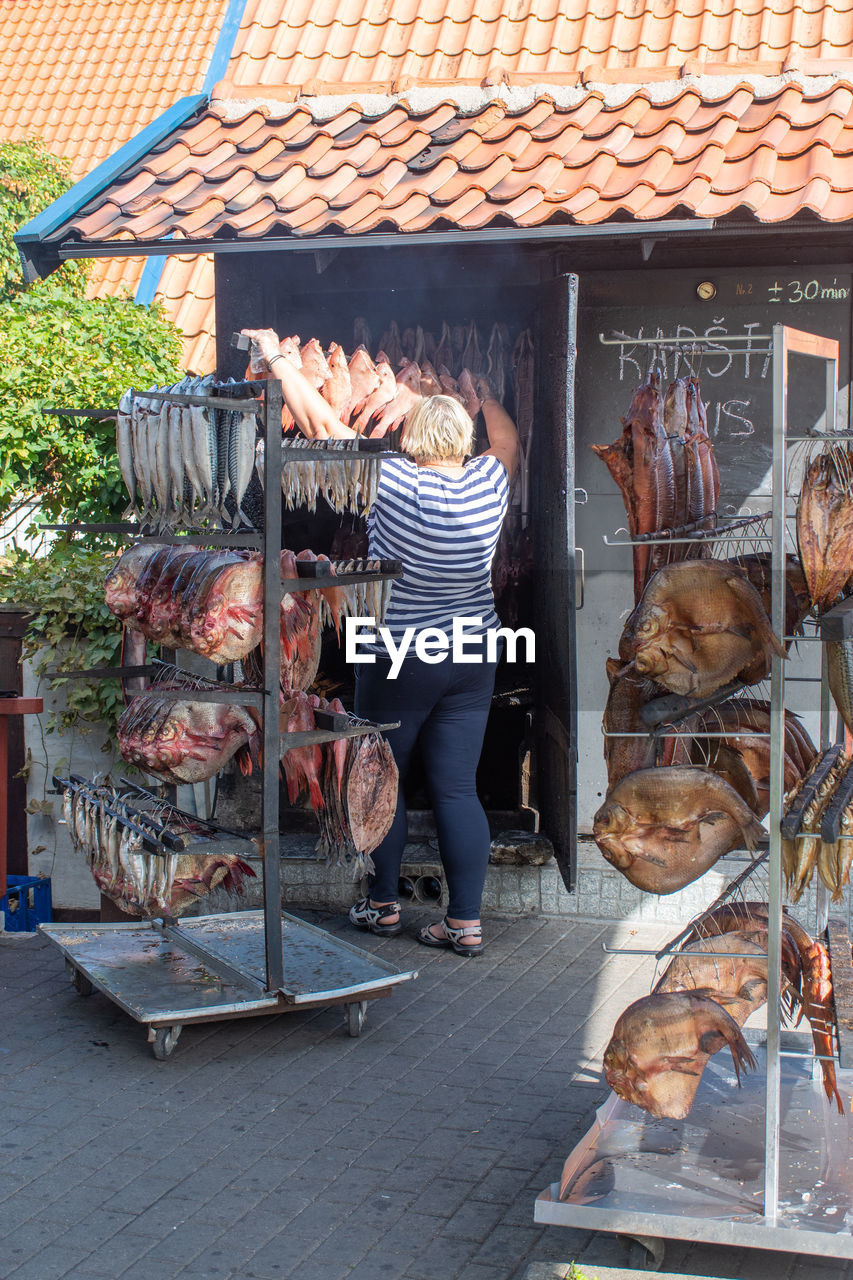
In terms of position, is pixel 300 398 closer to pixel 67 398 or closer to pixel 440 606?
pixel 440 606

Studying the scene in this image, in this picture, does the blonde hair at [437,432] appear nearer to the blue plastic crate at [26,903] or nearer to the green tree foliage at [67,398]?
the green tree foliage at [67,398]

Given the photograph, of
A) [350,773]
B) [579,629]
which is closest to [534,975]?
[350,773]

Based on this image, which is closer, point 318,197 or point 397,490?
point 397,490

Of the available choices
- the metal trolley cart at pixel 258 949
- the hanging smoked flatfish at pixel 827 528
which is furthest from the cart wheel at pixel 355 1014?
the hanging smoked flatfish at pixel 827 528

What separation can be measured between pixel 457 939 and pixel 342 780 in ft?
3.98

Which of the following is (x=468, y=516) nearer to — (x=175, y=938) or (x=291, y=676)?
(x=291, y=676)

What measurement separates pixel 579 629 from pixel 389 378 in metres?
1.55

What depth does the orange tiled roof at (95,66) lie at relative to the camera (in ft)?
52.3

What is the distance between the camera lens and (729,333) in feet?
19.1

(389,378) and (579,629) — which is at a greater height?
(389,378)

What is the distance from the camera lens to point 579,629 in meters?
6.28

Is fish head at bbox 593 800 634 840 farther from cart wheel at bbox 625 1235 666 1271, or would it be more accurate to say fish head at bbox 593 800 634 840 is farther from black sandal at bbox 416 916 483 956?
black sandal at bbox 416 916 483 956

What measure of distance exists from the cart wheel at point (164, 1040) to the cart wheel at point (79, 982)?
743 millimetres

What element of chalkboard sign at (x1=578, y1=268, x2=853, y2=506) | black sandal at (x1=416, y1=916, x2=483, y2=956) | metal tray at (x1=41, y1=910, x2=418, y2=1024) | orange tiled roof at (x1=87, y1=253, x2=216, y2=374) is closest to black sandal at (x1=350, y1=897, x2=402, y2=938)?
black sandal at (x1=416, y1=916, x2=483, y2=956)
